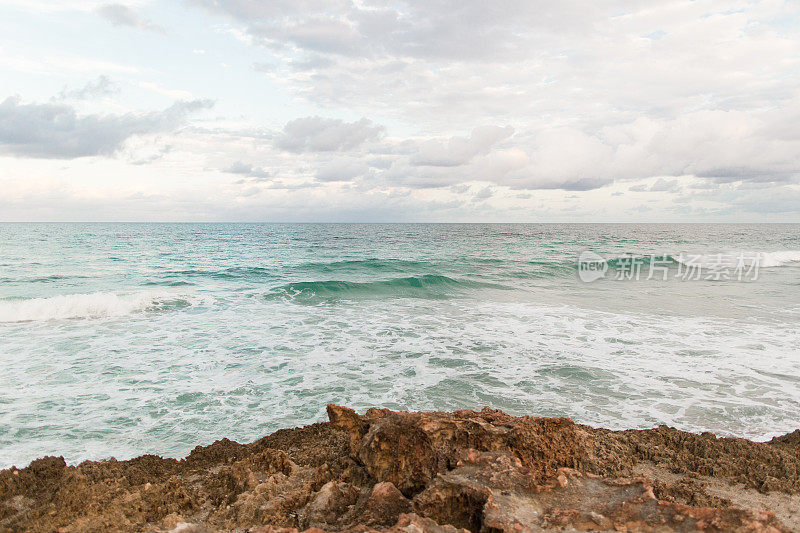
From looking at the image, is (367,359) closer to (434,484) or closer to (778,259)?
(434,484)

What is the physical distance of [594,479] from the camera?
2.93 metres

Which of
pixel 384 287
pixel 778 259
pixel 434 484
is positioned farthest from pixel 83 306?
pixel 778 259

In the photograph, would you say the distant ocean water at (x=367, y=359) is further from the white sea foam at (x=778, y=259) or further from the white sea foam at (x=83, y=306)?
the white sea foam at (x=778, y=259)

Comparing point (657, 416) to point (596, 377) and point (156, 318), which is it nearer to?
point (596, 377)

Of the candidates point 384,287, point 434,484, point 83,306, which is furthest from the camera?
point 384,287

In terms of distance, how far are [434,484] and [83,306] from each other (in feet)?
48.2

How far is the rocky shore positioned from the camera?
250 cm

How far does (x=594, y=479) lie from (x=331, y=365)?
5.92 metres

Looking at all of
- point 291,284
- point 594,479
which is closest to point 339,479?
point 594,479

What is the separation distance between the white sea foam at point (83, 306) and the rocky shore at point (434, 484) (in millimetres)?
11246

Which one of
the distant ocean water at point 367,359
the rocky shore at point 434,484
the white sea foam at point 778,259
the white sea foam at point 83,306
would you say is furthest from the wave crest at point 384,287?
the white sea foam at point 778,259

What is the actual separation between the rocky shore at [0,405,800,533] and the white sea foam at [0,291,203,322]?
11.2m

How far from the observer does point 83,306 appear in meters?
13.4

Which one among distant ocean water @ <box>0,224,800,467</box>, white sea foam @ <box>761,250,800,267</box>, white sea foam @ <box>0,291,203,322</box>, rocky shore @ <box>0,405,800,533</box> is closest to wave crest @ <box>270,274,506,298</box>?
distant ocean water @ <box>0,224,800,467</box>
